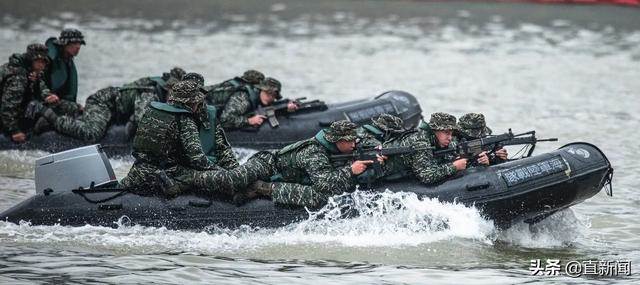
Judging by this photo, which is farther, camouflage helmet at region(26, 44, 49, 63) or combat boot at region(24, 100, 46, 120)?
combat boot at region(24, 100, 46, 120)

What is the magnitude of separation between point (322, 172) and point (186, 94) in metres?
1.58

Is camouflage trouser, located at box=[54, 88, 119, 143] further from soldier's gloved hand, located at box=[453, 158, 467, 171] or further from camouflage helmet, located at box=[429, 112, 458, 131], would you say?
soldier's gloved hand, located at box=[453, 158, 467, 171]

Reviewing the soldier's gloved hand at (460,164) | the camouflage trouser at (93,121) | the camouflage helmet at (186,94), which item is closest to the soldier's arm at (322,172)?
the soldier's gloved hand at (460,164)

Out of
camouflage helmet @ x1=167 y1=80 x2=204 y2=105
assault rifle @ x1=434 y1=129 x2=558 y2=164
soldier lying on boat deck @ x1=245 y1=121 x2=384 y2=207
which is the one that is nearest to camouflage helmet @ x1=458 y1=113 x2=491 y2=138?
assault rifle @ x1=434 y1=129 x2=558 y2=164

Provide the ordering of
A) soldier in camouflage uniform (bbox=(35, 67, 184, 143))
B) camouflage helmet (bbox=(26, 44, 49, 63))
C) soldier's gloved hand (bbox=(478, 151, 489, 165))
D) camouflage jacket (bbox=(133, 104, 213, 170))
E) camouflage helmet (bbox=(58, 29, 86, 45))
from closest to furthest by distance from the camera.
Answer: camouflage jacket (bbox=(133, 104, 213, 170)) → soldier's gloved hand (bbox=(478, 151, 489, 165)) → soldier in camouflage uniform (bbox=(35, 67, 184, 143)) → camouflage helmet (bbox=(26, 44, 49, 63)) → camouflage helmet (bbox=(58, 29, 86, 45))

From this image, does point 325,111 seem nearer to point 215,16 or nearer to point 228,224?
point 228,224

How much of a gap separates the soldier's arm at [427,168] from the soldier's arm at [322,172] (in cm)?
70

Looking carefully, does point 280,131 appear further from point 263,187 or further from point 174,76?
point 263,187

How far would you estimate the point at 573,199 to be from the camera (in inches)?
552

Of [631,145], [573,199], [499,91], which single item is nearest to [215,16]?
[499,91]

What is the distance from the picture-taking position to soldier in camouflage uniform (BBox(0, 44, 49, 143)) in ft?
57.6

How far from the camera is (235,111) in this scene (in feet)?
58.7

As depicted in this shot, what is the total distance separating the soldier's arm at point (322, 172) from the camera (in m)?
13.4

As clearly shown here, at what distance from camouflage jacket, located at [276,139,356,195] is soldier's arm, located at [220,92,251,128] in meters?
4.35
